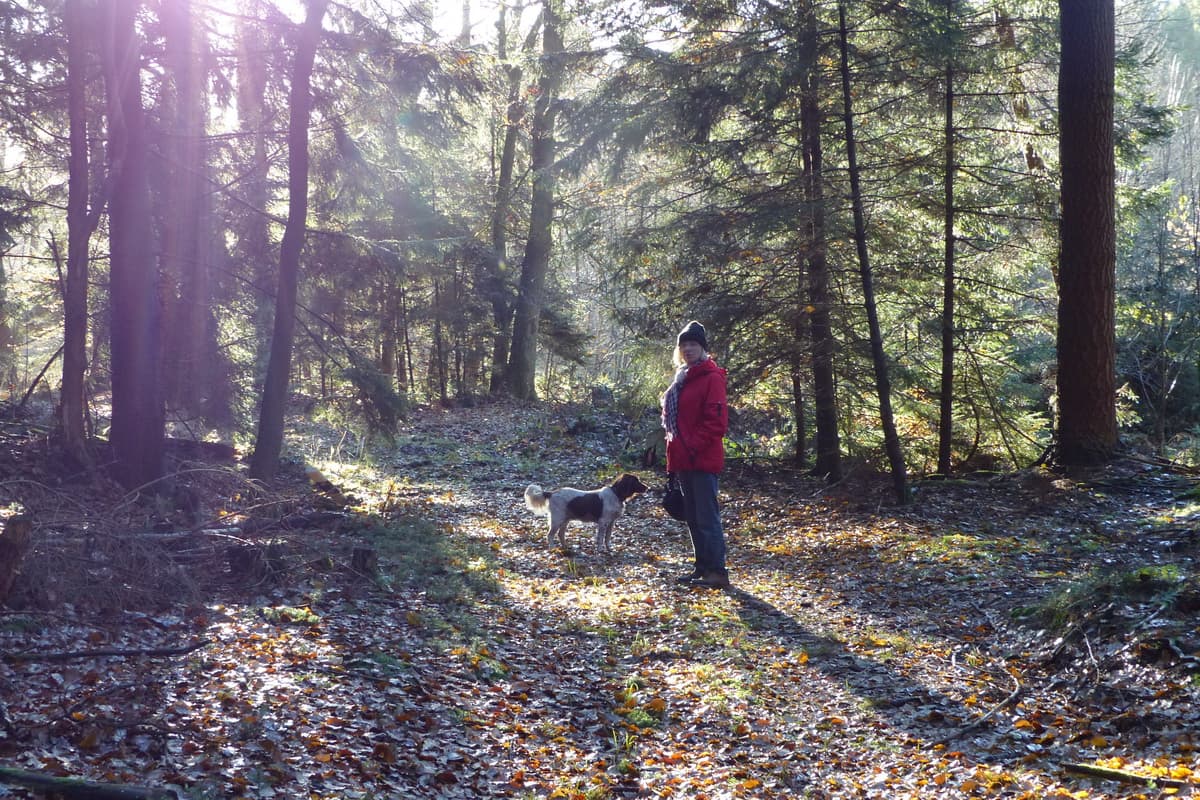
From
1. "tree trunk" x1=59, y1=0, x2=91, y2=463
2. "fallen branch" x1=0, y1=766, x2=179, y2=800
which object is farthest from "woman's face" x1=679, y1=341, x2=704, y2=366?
"tree trunk" x1=59, y1=0, x2=91, y2=463

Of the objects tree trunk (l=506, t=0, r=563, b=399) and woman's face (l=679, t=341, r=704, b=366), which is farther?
tree trunk (l=506, t=0, r=563, b=399)

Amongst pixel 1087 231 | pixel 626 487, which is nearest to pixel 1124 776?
pixel 626 487

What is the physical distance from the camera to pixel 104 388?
16.5m

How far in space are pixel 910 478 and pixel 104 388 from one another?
14.9 meters

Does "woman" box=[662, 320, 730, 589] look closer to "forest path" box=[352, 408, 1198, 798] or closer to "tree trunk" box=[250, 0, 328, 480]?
"forest path" box=[352, 408, 1198, 798]

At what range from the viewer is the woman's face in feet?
27.1

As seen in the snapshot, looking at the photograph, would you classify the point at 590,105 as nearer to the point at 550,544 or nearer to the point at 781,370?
the point at 781,370

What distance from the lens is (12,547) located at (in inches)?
214

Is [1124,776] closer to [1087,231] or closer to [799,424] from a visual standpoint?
[1087,231]

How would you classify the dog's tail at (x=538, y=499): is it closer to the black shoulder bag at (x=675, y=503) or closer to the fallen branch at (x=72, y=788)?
the black shoulder bag at (x=675, y=503)

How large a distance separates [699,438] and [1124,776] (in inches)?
184

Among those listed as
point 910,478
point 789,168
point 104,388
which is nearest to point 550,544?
point 910,478

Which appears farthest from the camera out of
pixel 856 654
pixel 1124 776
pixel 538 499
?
pixel 538 499

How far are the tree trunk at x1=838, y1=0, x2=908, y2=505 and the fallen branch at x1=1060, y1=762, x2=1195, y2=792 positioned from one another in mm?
6947
